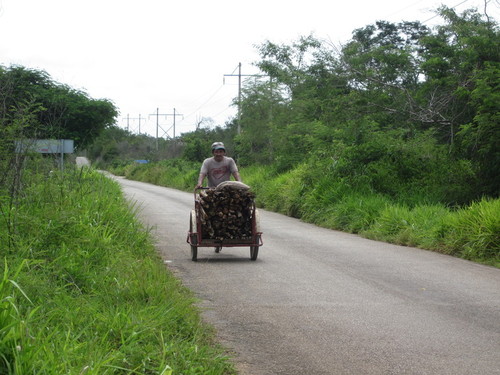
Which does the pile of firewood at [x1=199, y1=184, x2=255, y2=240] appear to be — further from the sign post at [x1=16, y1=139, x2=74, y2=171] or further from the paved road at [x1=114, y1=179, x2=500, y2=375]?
the sign post at [x1=16, y1=139, x2=74, y2=171]

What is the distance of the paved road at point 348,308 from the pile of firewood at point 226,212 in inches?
19.5

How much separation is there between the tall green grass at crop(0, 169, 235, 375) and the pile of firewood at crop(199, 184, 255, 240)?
1298 mm

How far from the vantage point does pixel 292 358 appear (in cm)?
624

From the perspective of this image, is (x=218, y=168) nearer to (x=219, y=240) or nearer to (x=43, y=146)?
(x=219, y=240)

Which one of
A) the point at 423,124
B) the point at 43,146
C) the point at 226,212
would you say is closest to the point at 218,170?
the point at 226,212

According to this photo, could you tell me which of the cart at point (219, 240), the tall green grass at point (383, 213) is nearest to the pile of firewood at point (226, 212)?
the cart at point (219, 240)

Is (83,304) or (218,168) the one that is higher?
(218,168)

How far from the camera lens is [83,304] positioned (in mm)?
6719

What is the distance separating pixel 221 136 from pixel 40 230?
5276 centimetres

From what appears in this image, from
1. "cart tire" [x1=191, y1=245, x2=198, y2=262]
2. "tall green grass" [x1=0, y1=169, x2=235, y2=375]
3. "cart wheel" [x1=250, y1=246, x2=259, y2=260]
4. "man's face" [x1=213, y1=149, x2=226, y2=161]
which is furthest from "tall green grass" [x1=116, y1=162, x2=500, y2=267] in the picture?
"tall green grass" [x1=0, y1=169, x2=235, y2=375]

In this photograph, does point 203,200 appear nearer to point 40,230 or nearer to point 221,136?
point 40,230

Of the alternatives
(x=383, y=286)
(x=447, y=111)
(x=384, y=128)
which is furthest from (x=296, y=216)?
(x=383, y=286)

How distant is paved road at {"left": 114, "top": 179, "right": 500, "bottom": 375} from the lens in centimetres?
620

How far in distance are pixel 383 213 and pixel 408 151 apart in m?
4.74
